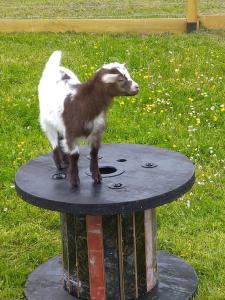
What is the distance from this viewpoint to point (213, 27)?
1090cm

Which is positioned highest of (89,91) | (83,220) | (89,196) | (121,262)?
(89,91)

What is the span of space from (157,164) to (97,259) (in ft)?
2.43

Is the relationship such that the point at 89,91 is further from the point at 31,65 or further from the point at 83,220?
the point at 31,65

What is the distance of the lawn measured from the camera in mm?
11922

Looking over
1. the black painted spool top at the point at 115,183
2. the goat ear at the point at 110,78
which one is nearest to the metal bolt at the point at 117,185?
the black painted spool top at the point at 115,183

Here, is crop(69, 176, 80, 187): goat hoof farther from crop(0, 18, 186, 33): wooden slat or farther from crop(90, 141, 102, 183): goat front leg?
crop(0, 18, 186, 33): wooden slat

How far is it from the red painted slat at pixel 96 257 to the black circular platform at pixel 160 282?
0.24 metres

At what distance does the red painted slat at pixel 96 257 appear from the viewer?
402 centimetres

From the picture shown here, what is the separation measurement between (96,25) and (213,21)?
6.54 feet

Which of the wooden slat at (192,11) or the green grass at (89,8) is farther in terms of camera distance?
the green grass at (89,8)

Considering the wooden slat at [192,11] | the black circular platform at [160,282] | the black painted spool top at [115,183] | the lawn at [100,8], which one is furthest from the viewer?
the lawn at [100,8]

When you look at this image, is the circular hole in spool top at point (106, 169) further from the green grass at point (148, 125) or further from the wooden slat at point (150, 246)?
the green grass at point (148, 125)

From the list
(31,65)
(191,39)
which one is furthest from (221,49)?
(31,65)

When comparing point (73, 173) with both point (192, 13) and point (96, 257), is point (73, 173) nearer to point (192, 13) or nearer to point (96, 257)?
point (96, 257)
